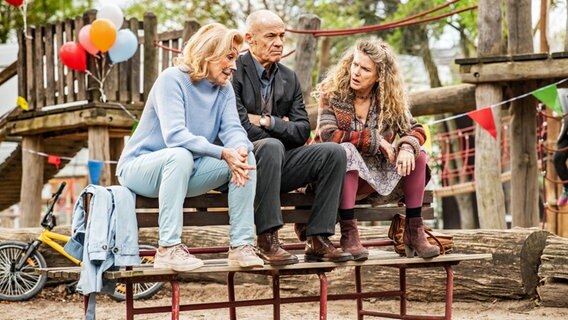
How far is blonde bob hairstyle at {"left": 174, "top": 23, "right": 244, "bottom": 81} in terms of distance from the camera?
5285 millimetres

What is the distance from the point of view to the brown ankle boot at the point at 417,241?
590 centimetres

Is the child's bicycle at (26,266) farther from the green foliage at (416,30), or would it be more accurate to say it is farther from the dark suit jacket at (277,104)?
the green foliage at (416,30)

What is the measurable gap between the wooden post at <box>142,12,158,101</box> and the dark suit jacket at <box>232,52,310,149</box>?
6255 millimetres

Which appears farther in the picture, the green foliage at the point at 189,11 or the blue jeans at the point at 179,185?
the green foliage at the point at 189,11

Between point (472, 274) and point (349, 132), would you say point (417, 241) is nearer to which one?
point (349, 132)

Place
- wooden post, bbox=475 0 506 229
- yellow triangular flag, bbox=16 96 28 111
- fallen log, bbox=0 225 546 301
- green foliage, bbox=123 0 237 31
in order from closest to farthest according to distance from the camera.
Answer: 1. fallen log, bbox=0 225 546 301
2. wooden post, bbox=475 0 506 229
3. yellow triangular flag, bbox=16 96 28 111
4. green foliage, bbox=123 0 237 31

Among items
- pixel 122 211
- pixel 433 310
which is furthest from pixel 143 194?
pixel 433 310

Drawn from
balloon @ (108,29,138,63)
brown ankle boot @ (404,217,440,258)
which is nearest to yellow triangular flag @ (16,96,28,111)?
balloon @ (108,29,138,63)

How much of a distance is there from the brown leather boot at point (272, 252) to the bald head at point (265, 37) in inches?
39.9

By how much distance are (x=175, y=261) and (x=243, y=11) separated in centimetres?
2097

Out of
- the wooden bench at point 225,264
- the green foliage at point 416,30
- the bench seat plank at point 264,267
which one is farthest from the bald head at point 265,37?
the green foliage at point 416,30

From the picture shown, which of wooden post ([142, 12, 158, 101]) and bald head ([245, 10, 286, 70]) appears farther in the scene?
wooden post ([142, 12, 158, 101])

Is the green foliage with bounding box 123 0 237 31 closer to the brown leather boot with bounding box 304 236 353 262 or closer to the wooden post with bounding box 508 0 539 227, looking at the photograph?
the wooden post with bounding box 508 0 539 227

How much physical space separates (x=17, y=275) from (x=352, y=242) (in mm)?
4641
